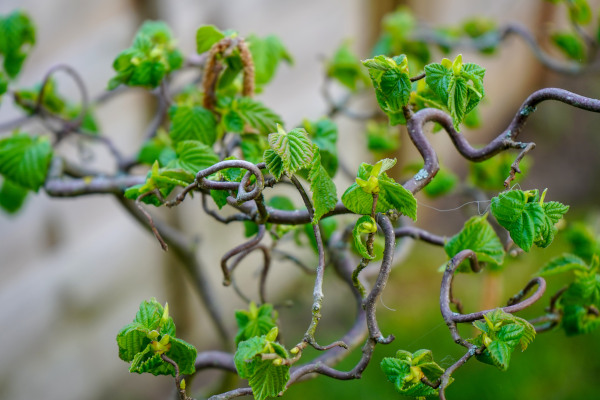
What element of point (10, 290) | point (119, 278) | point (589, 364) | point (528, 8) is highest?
point (528, 8)

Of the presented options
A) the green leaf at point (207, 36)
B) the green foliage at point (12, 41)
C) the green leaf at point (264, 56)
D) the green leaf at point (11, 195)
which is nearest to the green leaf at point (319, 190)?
the green leaf at point (207, 36)

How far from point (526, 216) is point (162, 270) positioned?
1443 mm

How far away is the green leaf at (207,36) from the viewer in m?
0.66

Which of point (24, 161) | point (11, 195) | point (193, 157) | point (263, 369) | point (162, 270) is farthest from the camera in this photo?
point (162, 270)

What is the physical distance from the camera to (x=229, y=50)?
25.5 inches

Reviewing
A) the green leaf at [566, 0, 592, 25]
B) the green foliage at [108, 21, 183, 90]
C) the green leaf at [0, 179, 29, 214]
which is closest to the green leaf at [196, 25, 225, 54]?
the green foliage at [108, 21, 183, 90]

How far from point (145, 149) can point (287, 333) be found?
129 cm

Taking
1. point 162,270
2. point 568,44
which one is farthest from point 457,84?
point 162,270

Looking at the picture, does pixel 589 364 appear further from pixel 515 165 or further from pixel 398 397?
pixel 515 165

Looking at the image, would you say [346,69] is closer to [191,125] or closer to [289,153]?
[191,125]

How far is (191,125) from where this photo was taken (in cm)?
67

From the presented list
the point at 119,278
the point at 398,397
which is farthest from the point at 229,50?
the point at 398,397

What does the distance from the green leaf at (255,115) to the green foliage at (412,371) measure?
282 millimetres

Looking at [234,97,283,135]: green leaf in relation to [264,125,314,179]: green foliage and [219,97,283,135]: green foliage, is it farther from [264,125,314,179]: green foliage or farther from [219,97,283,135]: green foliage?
[264,125,314,179]: green foliage
